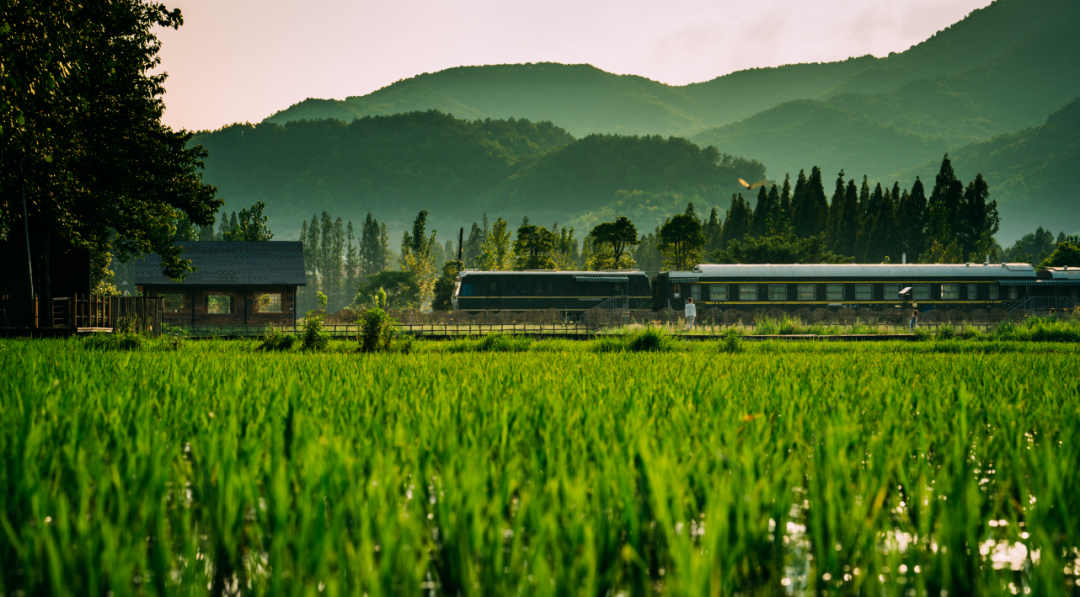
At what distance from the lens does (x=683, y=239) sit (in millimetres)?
55625

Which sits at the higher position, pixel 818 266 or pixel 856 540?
pixel 818 266

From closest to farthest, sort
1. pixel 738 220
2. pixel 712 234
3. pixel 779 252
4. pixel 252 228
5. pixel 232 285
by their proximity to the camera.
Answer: pixel 232 285 < pixel 252 228 < pixel 779 252 < pixel 738 220 < pixel 712 234

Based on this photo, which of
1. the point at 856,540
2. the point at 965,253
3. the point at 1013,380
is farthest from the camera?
the point at 965,253

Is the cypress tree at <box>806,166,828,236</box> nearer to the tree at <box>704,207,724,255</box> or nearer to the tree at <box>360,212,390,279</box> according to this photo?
the tree at <box>704,207,724,255</box>

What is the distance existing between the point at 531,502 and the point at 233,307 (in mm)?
38742

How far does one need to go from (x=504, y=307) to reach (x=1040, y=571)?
1295 inches

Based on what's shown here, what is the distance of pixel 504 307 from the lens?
112 feet

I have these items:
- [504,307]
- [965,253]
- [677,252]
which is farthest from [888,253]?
[504,307]

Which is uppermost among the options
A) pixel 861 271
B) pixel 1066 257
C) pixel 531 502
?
pixel 1066 257

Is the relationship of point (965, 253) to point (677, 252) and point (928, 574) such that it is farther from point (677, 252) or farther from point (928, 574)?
point (928, 574)

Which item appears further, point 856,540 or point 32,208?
point 32,208

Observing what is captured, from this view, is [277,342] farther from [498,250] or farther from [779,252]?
[779,252]

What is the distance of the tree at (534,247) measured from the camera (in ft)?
175

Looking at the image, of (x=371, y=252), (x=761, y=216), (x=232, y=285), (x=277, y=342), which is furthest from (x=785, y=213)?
(x=371, y=252)
